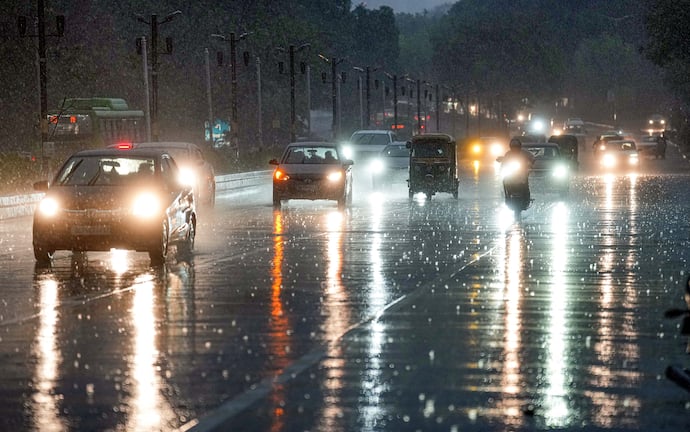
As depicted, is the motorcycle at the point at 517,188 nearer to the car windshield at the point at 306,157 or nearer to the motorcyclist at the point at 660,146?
the car windshield at the point at 306,157

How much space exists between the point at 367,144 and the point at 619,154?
2356cm

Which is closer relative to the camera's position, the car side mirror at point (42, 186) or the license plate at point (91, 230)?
the license plate at point (91, 230)

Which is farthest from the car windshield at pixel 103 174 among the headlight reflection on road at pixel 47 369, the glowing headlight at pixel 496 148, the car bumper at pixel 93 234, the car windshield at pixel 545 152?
the glowing headlight at pixel 496 148

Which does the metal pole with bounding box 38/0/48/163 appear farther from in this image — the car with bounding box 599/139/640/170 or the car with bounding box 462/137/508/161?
the car with bounding box 462/137/508/161

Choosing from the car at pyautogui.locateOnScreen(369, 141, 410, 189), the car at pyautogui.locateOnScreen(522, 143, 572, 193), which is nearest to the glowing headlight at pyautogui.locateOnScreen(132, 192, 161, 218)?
the car at pyautogui.locateOnScreen(522, 143, 572, 193)

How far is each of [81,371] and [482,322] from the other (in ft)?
14.3

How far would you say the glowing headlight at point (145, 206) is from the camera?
21.0 m

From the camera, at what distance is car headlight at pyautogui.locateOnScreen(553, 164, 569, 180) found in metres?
45.2

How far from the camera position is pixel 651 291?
17.5 metres

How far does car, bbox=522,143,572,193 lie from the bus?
94.6ft

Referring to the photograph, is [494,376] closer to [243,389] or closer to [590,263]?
[243,389]

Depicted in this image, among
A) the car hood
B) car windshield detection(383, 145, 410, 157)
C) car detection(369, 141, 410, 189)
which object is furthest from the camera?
car windshield detection(383, 145, 410, 157)

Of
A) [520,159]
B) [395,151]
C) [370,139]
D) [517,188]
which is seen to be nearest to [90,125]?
[370,139]

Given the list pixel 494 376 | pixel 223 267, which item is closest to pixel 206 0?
pixel 223 267
